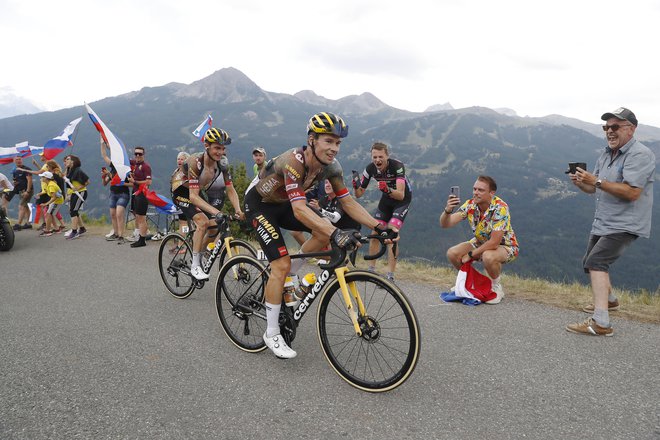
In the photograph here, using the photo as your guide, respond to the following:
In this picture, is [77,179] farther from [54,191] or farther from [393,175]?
[393,175]

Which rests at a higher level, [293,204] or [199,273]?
[293,204]

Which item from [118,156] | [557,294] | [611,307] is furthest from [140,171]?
[611,307]

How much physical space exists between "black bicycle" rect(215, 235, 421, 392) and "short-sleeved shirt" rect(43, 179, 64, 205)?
10.3m

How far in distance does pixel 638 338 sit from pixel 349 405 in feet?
11.5

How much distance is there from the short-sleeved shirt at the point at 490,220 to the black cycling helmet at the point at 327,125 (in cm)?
315

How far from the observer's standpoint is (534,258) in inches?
6304

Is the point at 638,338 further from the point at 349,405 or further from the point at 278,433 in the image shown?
the point at 278,433

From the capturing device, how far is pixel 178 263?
6168 millimetres

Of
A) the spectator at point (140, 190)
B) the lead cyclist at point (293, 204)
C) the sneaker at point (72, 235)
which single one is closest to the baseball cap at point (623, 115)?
the lead cyclist at point (293, 204)

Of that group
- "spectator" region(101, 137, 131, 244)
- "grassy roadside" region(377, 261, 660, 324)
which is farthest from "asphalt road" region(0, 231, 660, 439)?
"spectator" region(101, 137, 131, 244)

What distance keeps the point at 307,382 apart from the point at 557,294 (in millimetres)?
4444

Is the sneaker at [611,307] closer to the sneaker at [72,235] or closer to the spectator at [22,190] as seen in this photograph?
the sneaker at [72,235]

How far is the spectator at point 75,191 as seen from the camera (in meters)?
11.7

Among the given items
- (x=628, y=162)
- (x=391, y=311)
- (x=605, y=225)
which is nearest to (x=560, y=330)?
(x=605, y=225)
